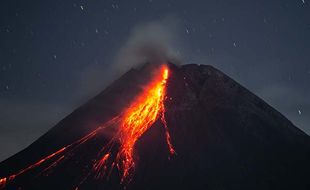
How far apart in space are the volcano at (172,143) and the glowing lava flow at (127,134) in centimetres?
15

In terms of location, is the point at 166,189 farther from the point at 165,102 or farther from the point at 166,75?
the point at 166,75

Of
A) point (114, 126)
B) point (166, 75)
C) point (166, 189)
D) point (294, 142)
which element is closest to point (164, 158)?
point (166, 189)

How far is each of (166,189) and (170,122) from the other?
53.1 ft

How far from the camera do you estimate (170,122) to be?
69.6 m

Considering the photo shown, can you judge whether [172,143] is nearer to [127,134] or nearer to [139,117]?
[127,134]

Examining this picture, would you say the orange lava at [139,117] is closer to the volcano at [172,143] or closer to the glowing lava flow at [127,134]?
the glowing lava flow at [127,134]

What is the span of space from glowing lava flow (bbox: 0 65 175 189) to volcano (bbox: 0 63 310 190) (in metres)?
0.15

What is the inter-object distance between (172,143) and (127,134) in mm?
7358

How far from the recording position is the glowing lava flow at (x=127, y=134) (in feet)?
201

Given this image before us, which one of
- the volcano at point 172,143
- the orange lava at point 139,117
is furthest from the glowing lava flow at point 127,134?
the volcano at point 172,143

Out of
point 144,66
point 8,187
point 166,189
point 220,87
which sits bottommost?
point 166,189

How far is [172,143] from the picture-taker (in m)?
65.1

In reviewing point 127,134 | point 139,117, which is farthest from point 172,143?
point 139,117

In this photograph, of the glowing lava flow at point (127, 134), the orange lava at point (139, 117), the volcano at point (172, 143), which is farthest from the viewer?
the orange lava at point (139, 117)
